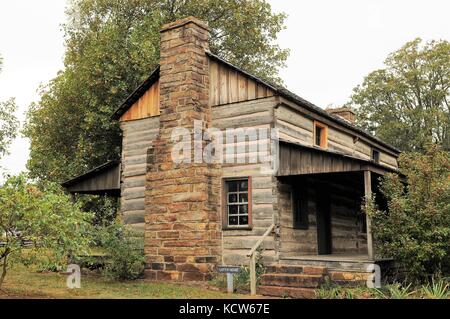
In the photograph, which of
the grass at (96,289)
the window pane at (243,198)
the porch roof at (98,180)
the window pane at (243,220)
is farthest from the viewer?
the porch roof at (98,180)

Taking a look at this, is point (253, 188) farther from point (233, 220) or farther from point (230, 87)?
point (230, 87)

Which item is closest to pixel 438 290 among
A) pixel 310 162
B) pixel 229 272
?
pixel 310 162

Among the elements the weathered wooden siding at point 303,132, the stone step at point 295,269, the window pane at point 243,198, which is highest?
the weathered wooden siding at point 303,132

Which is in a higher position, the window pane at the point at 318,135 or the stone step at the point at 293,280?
the window pane at the point at 318,135

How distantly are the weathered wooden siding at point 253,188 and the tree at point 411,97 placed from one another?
84.0ft

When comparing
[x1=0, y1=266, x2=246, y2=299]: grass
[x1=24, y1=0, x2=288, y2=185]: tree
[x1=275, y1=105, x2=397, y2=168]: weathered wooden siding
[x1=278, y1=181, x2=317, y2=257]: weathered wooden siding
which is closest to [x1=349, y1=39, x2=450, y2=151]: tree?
[x1=24, y1=0, x2=288, y2=185]: tree

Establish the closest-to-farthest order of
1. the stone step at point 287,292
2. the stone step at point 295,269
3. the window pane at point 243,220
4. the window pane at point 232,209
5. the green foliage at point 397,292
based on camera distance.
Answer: the green foliage at point 397,292, the stone step at point 287,292, the stone step at point 295,269, the window pane at point 243,220, the window pane at point 232,209

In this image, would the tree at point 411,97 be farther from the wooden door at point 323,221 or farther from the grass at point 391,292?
the grass at point 391,292

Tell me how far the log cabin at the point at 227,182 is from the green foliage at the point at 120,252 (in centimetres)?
53

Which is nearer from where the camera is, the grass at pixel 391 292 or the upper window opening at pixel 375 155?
the grass at pixel 391 292

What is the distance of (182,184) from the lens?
588 inches

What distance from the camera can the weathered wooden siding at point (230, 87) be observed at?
49.2ft

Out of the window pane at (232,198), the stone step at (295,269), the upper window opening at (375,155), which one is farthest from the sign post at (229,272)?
the upper window opening at (375,155)
